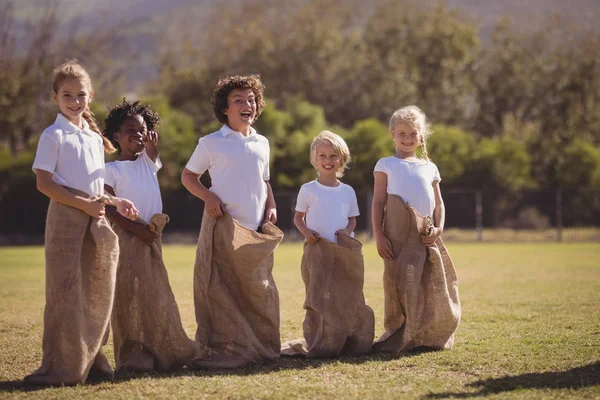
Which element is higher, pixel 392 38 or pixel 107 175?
pixel 392 38

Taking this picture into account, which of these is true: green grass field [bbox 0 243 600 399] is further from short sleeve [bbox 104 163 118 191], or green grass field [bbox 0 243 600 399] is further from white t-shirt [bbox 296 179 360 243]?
short sleeve [bbox 104 163 118 191]

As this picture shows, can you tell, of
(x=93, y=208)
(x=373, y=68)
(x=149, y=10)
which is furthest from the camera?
(x=149, y=10)

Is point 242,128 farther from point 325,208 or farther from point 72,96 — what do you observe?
point 72,96

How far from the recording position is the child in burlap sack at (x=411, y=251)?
6.59 m

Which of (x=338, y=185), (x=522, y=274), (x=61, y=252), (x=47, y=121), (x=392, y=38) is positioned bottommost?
(x=522, y=274)

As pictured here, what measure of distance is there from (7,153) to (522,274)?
73.4 ft

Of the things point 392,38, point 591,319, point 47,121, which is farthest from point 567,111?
point 591,319

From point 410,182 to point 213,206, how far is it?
1.70m

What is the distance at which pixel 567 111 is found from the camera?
4338 centimetres

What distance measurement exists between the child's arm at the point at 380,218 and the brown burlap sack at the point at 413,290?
0.05 m

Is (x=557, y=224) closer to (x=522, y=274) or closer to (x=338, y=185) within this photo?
(x=522, y=274)

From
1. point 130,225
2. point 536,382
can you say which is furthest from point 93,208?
point 536,382

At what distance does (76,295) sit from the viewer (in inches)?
208

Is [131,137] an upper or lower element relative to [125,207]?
upper
